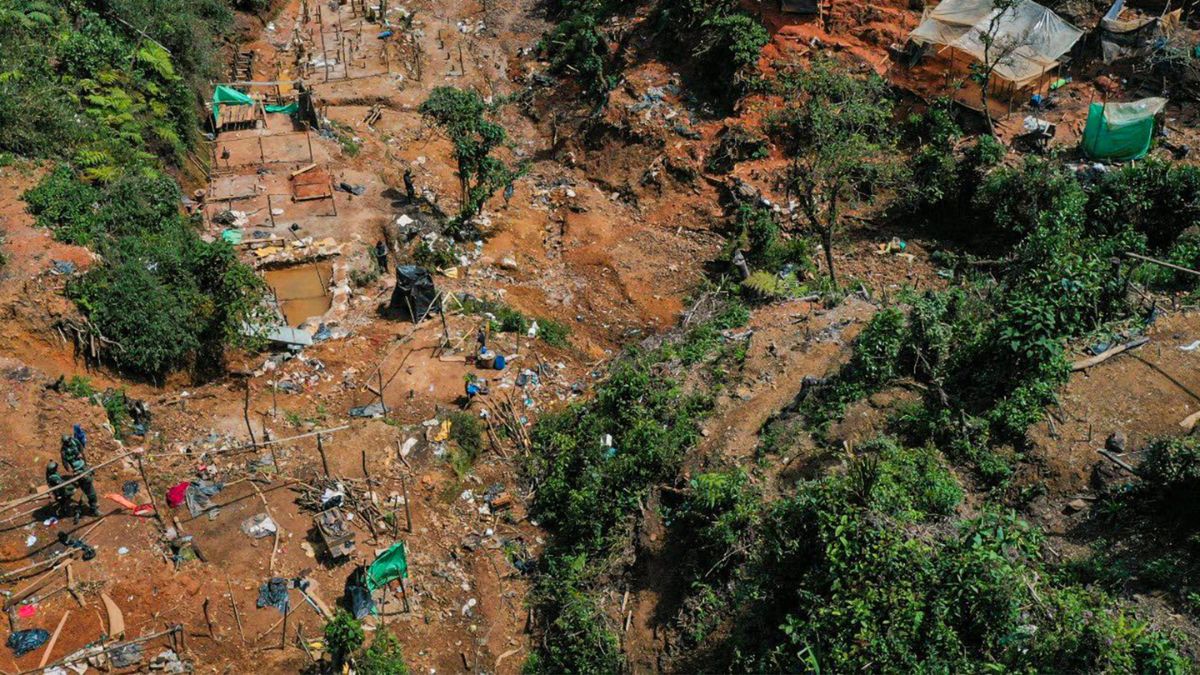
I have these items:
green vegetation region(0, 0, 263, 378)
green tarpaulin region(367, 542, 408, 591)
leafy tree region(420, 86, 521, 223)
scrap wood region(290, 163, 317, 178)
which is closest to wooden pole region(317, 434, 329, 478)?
green tarpaulin region(367, 542, 408, 591)

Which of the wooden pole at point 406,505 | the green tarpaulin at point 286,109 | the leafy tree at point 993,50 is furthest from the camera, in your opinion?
the green tarpaulin at point 286,109

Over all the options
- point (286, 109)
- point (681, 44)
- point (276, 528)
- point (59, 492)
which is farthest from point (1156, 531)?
point (286, 109)

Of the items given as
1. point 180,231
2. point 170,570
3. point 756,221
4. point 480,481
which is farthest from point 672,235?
point 170,570

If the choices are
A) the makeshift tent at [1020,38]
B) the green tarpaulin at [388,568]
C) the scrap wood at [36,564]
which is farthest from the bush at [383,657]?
the makeshift tent at [1020,38]

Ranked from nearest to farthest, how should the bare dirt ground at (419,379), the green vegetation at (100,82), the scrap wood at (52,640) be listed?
the scrap wood at (52,640)
the bare dirt ground at (419,379)
the green vegetation at (100,82)

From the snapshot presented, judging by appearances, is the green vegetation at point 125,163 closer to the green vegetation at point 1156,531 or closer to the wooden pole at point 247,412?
the wooden pole at point 247,412

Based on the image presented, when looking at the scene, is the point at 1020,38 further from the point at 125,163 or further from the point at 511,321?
the point at 125,163
